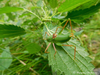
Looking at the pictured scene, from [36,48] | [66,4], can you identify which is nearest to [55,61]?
[36,48]

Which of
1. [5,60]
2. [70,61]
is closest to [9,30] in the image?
[5,60]

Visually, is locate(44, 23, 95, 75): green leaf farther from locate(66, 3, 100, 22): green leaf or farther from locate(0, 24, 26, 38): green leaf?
locate(0, 24, 26, 38): green leaf

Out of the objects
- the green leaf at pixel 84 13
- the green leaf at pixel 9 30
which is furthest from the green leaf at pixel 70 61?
the green leaf at pixel 9 30

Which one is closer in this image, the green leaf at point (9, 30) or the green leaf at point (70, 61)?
the green leaf at point (70, 61)

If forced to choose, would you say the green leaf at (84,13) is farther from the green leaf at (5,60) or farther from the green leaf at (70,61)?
the green leaf at (5,60)

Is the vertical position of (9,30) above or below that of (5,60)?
above

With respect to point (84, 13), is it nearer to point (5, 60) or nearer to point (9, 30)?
point (9, 30)

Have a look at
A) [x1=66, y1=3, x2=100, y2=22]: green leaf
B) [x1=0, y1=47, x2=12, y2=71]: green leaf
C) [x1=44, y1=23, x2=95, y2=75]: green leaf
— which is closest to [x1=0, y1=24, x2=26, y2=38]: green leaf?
[x1=0, y1=47, x2=12, y2=71]: green leaf

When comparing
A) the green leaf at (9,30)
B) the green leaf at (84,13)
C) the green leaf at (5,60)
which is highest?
the green leaf at (84,13)
